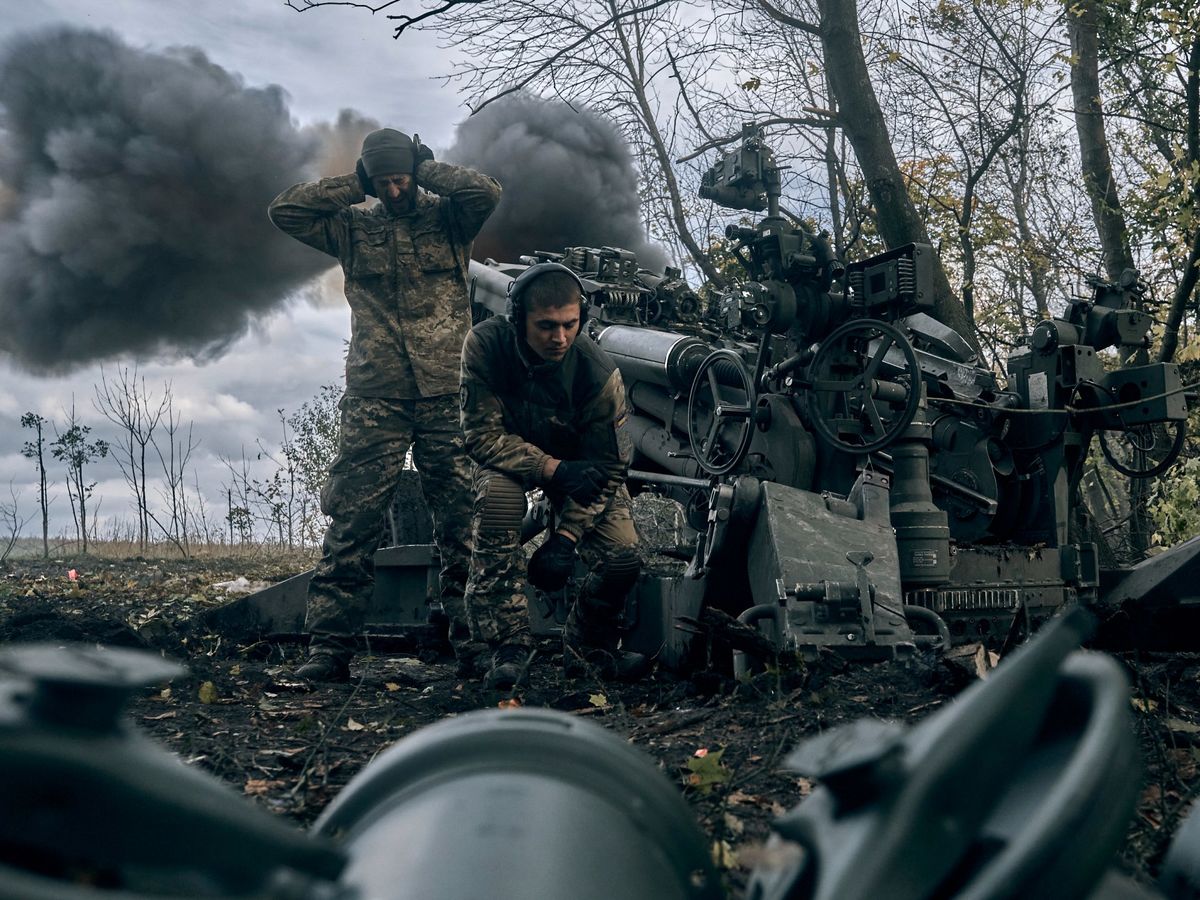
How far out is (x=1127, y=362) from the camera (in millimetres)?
9078

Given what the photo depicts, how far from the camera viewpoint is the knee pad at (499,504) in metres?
5.57

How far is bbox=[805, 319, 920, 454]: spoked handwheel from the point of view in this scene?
244 inches

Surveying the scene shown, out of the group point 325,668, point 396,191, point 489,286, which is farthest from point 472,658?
point 489,286

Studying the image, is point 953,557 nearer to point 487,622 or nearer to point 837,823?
point 487,622

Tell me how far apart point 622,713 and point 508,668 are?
36.7 inches

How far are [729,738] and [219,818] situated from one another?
10.5ft

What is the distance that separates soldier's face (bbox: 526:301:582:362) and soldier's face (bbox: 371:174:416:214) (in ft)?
5.21

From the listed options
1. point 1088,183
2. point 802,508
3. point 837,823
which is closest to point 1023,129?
point 1088,183

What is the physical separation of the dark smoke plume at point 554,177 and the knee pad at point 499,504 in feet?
33.0

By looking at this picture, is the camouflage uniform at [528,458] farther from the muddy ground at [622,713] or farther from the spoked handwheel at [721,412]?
the spoked handwheel at [721,412]

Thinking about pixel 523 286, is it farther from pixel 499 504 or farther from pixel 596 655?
pixel 596 655

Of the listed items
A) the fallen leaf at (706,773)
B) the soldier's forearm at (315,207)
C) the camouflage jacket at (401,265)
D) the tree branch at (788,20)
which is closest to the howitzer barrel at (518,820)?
the fallen leaf at (706,773)

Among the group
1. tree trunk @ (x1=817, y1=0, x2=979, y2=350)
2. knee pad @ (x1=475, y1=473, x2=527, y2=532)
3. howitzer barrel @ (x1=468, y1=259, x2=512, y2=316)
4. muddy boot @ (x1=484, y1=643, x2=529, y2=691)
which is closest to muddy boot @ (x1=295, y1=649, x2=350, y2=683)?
muddy boot @ (x1=484, y1=643, x2=529, y2=691)

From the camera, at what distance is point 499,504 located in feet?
18.3
